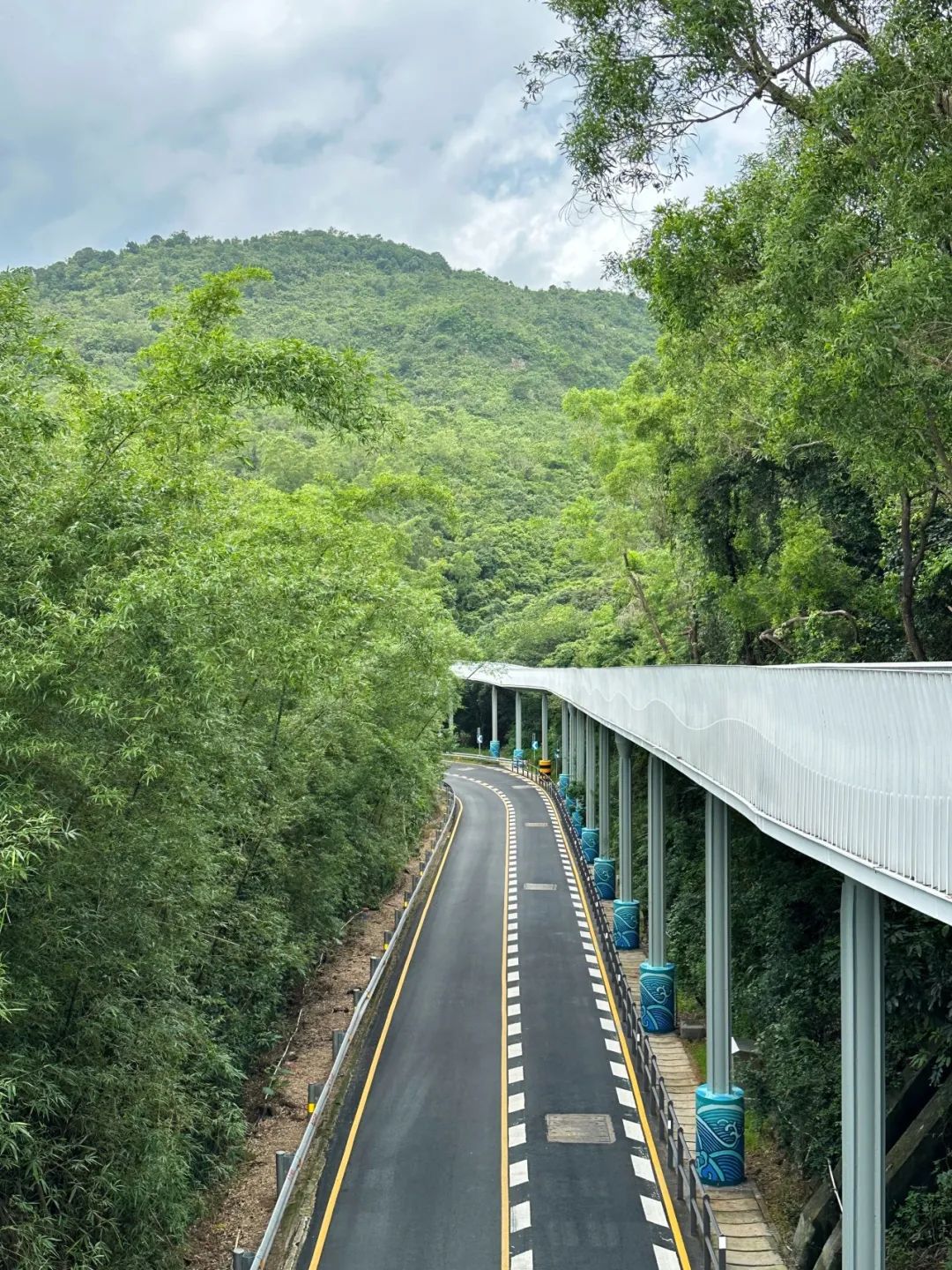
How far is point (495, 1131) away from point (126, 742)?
9.44 m

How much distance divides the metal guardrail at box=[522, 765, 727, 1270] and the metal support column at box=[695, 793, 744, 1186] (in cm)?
34

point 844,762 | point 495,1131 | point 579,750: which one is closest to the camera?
point 844,762

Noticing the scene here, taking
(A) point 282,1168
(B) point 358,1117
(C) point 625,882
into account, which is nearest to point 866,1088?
(A) point 282,1168

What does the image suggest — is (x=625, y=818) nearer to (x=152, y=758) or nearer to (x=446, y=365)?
(x=152, y=758)

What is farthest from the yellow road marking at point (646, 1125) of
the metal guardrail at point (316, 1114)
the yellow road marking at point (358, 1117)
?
the metal guardrail at point (316, 1114)

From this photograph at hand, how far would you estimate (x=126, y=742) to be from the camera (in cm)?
866

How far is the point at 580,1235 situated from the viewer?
12453 millimetres

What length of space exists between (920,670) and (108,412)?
703 cm

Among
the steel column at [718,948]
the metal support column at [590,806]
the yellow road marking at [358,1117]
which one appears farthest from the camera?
the metal support column at [590,806]

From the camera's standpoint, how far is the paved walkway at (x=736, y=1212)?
1180 cm

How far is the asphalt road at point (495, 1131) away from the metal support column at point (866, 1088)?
4483 mm

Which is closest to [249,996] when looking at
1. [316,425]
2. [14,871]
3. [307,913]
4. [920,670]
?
[307,913]

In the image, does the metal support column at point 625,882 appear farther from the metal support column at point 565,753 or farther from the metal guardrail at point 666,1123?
the metal support column at point 565,753

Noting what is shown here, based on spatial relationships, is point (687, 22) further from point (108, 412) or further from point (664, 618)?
point (664, 618)
